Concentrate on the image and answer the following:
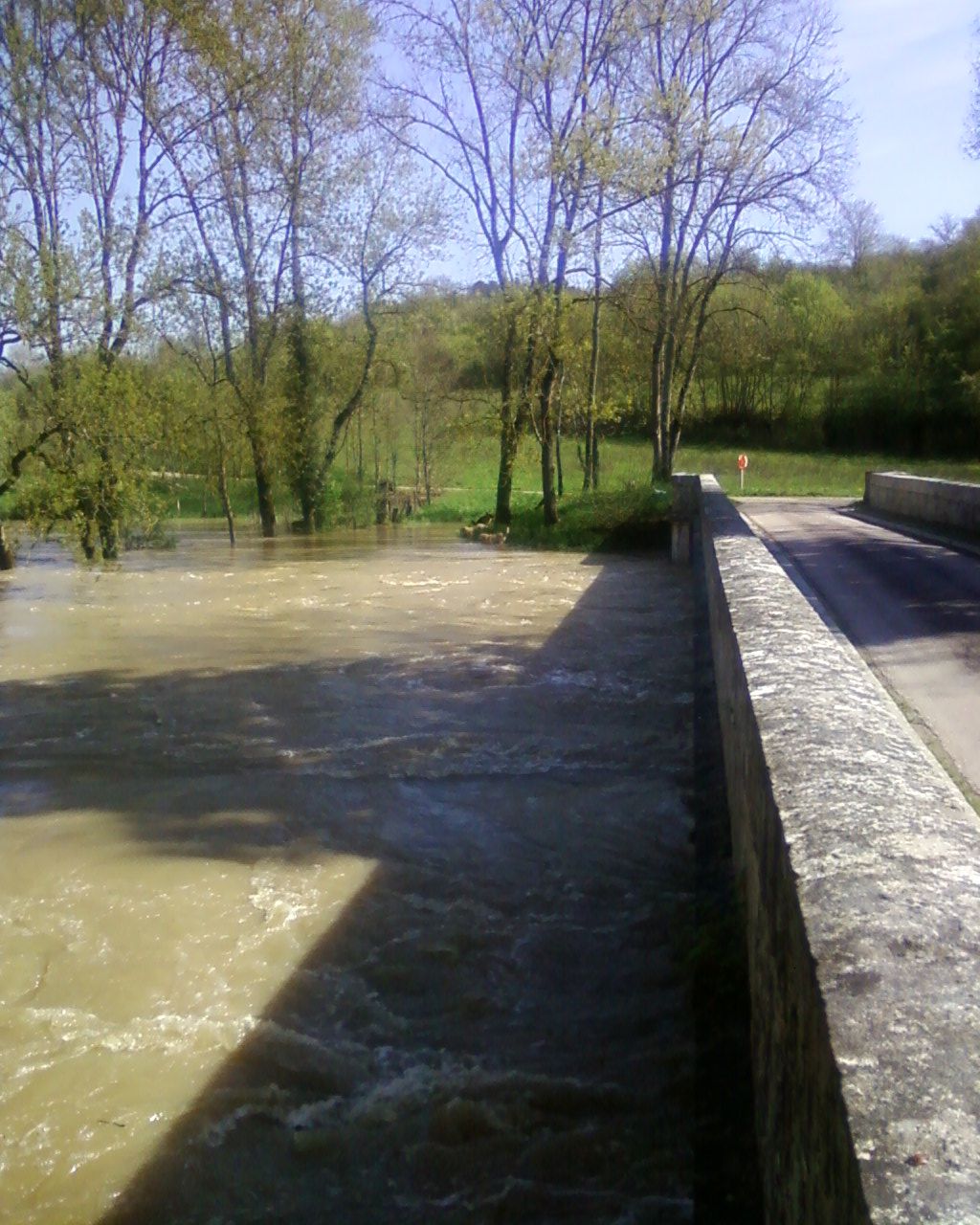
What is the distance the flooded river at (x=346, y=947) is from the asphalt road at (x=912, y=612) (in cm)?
158

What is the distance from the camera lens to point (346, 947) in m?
5.53

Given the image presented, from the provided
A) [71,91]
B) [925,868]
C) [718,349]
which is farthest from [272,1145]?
[718,349]

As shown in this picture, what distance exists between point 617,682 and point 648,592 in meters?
7.66

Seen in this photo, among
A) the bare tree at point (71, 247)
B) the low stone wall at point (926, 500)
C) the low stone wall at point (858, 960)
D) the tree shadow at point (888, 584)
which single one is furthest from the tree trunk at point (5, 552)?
the low stone wall at point (858, 960)

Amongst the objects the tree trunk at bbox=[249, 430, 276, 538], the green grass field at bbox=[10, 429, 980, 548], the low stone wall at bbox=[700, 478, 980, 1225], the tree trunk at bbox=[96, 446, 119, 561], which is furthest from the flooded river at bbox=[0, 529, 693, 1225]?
the tree trunk at bbox=[249, 430, 276, 538]

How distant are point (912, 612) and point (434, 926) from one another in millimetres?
7255

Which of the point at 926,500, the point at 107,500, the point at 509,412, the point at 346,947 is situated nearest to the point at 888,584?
the point at 346,947

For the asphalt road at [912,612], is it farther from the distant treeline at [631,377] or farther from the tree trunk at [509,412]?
the distant treeline at [631,377]

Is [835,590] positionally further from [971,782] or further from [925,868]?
[925,868]

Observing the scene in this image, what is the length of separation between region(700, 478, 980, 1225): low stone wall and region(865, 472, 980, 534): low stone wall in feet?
52.9

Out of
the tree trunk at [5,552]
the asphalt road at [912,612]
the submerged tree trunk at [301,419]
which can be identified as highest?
the submerged tree trunk at [301,419]

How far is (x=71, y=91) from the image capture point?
26.5 meters

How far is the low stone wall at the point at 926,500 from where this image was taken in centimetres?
1908

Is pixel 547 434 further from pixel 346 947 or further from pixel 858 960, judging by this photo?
pixel 858 960
